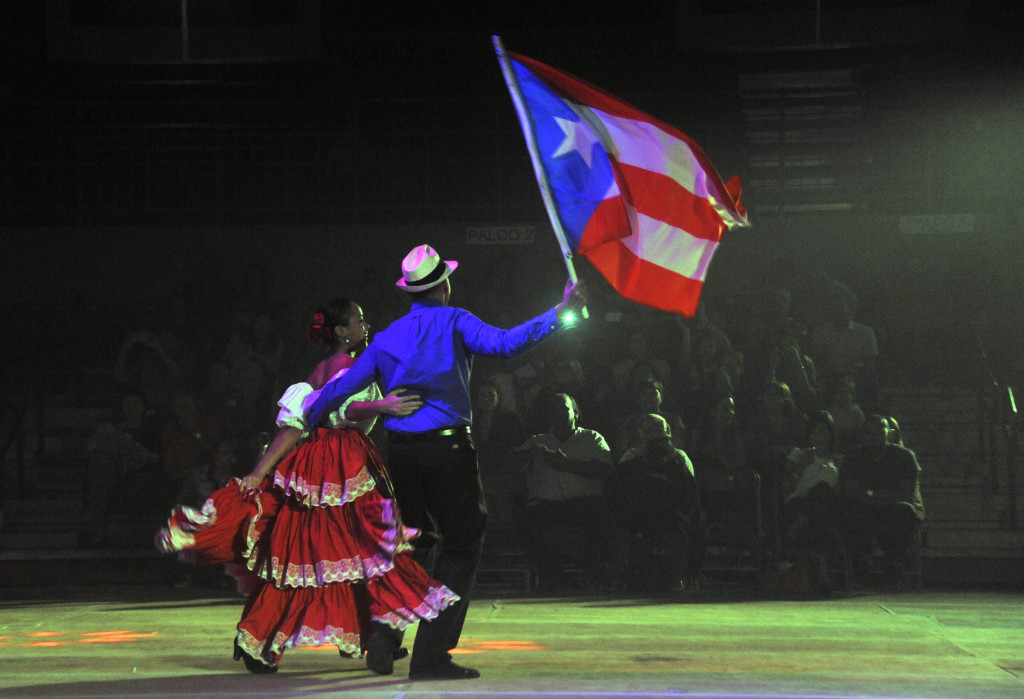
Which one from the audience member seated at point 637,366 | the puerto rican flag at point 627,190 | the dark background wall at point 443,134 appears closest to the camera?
the puerto rican flag at point 627,190

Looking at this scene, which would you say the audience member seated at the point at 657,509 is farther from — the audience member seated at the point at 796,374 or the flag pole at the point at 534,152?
the flag pole at the point at 534,152

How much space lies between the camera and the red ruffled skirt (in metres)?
5.64

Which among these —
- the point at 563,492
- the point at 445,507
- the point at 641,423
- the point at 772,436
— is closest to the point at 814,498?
the point at 772,436

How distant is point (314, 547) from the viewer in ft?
18.8

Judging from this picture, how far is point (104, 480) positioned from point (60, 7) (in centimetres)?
762

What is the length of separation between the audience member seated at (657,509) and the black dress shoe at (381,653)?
4.31 m

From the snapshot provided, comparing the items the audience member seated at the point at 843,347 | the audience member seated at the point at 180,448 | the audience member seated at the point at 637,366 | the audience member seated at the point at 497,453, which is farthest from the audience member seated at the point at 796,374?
the audience member seated at the point at 180,448

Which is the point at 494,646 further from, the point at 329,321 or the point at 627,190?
the point at 627,190

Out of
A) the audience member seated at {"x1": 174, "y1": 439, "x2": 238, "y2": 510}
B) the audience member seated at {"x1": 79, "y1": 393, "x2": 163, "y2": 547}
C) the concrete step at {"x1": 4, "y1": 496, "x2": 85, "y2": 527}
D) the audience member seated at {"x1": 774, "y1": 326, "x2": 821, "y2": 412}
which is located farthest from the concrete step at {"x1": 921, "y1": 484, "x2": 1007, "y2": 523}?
the concrete step at {"x1": 4, "y1": 496, "x2": 85, "y2": 527}

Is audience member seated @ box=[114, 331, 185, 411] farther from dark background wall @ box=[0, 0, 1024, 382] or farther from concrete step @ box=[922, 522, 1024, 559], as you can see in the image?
concrete step @ box=[922, 522, 1024, 559]

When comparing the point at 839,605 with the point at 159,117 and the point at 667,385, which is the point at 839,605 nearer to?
the point at 667,385

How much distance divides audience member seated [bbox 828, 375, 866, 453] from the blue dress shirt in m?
5.83

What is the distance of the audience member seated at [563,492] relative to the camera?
9922 millimetres

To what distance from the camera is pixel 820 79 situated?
16.8m
